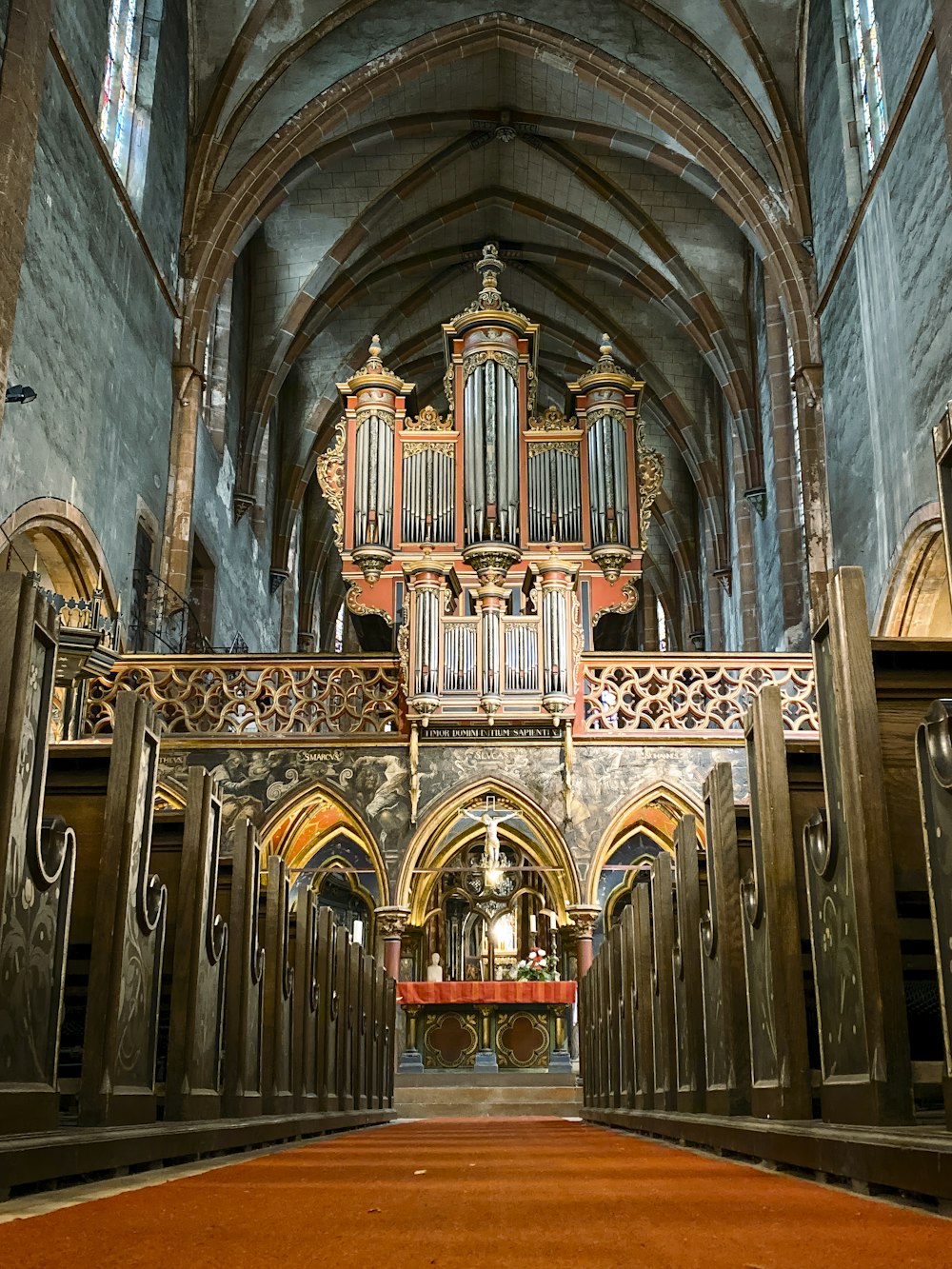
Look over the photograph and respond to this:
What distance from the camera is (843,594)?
369cm

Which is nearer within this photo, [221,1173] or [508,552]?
[221,1173]

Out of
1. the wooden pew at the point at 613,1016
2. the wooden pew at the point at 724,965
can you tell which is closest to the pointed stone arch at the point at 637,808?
the wooden pew at the point at 613,1016

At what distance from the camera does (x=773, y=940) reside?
13.5ft

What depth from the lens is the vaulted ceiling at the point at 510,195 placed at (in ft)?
62.0

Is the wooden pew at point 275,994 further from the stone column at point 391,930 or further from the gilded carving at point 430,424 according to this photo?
the gilded carving at point 430,424

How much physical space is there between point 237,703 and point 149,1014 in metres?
10.7

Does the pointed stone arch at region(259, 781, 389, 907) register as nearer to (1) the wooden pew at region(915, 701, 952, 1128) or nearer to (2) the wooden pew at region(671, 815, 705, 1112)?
(2) the wooden pew at region(671, 815, 705, 1112)

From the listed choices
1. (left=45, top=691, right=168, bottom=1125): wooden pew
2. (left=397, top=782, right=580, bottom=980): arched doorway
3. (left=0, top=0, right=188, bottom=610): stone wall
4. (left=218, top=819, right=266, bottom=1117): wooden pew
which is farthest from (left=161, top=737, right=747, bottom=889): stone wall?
(left=45, top=691, right=168, bottom=1125): wooden pew

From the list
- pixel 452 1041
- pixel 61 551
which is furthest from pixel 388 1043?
pixel 61 551

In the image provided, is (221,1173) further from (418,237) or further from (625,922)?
(418,237)

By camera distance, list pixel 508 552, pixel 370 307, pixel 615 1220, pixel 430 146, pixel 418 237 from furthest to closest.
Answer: pixel 370 307
pixel 418 237
pixel 430 146
pixel 508 552
pixel 615 1220

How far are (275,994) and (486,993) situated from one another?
7554mm

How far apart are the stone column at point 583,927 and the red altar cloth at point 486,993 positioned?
1.00 meters

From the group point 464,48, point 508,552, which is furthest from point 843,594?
point 464,48
